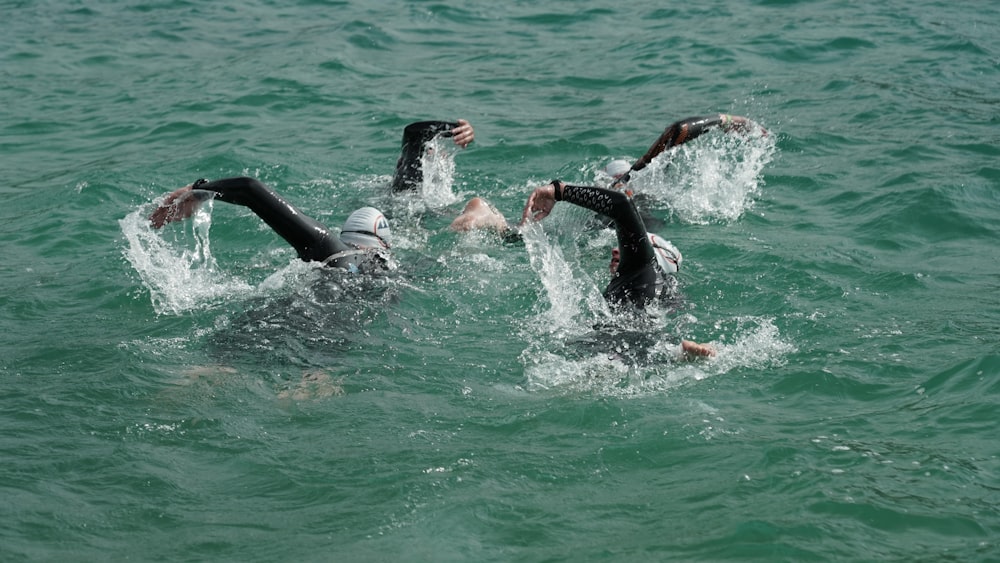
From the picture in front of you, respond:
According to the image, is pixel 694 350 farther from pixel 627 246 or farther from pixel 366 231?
pixel 366 231

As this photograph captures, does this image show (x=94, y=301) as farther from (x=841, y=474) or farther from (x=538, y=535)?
(x=841, y=474)

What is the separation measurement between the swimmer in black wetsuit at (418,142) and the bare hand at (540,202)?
3.22 m

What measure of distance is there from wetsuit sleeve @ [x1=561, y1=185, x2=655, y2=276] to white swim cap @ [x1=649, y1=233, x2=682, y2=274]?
0.56 feet

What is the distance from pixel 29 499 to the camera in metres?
5.94

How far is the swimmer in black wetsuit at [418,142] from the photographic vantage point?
11.1 metres

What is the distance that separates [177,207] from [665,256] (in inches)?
164

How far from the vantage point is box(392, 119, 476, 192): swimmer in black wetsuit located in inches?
436

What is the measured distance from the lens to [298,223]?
876 centimetres

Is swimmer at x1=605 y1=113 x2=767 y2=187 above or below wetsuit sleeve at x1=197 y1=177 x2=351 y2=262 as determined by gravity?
above

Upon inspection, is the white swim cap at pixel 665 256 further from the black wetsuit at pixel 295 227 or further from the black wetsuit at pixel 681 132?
the black wetsuit at pixel 295 227

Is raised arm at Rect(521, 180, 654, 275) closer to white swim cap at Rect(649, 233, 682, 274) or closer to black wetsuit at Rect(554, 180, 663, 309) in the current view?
black wetsuit at Rect(554, 180, 663, 309)

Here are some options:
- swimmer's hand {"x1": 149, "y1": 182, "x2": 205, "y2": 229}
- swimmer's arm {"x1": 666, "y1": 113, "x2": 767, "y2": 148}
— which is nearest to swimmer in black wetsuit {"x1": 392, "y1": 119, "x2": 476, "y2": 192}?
swimmer's arm {"x1": 666, "y1": 113, "x2": 767, "y2": 148}

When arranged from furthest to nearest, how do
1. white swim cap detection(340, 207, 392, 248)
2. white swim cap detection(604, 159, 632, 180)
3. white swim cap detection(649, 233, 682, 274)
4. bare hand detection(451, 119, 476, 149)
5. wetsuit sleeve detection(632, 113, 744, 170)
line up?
1. white swim cap detection(604, 159, 632, 180)
2. bare hand detection(451, 119, 476, 149)
3. wetsuit sleeve detection(632, 113, 744, 170)
4. white swim cap detection(340, 207, 392, 248)
5. white swim cap detection(649, 233, 682, 274)

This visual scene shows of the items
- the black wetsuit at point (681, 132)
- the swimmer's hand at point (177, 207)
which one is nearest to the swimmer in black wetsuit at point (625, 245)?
the black wetsuit at point (681, 132)
